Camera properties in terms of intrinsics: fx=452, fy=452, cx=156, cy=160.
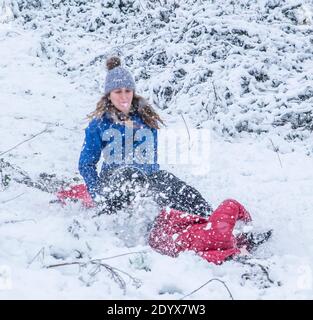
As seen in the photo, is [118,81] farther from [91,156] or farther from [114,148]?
[91,156]

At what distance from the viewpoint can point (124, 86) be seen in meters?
4.20

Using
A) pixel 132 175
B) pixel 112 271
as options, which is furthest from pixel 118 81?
pixel 112 271

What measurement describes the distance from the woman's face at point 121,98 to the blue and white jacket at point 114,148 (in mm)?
144

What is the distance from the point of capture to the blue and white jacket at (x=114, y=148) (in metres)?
4.20

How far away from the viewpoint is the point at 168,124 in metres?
6.56

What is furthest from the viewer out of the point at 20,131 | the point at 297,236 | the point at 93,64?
the point at 93,64

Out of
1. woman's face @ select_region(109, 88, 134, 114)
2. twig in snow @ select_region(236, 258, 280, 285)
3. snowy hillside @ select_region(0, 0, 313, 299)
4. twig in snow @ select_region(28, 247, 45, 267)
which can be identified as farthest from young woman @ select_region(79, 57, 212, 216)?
twig in snow @ select_region(28, 247, 45, 267)

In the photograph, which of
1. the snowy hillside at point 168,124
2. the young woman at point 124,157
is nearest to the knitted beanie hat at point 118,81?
the young woman at point 124,157

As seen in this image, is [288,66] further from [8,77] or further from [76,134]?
[8,77]

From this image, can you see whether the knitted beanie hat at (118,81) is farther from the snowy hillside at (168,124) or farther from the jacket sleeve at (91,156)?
the snowy hillside at (168,124)

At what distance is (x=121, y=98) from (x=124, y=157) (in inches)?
22.0

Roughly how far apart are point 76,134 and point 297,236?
11.1ft

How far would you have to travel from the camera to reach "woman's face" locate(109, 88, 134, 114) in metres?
4.21
